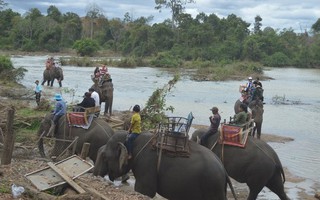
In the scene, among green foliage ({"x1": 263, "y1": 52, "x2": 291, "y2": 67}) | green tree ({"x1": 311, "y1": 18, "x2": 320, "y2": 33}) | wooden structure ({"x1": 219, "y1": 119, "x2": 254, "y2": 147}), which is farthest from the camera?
green tree ({"x1": 311, "y1": 18, "x2": 320, "y2": 33})

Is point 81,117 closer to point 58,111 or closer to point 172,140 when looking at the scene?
point 58,111

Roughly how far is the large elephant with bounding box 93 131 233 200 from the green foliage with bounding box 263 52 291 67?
73315 millimetres

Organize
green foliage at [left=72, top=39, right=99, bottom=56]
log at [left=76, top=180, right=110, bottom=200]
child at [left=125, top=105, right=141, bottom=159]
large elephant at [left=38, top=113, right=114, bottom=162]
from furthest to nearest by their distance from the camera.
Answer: green foliage at [left=72, top=39, right=99, bottom=56]
large elephant at [left=38, top=113, right=114, bottom=162]
child at [left=125, top=105, right=141, bottom=159]
log at [left=76, top=180, right=110, bottom=200]

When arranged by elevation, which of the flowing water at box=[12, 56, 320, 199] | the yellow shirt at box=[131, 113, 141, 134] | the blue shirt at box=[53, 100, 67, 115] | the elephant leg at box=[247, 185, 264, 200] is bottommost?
the flowing water at box=[12, 56, 320, 199]

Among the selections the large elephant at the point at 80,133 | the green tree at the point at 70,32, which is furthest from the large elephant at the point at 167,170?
the green tree at the point at 70,32

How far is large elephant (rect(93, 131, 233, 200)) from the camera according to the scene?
850cm

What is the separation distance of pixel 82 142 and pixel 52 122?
1148 mm

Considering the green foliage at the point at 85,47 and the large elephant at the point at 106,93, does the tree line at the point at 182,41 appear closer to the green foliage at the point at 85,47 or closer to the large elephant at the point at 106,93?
the green foliage at the point at 85,47

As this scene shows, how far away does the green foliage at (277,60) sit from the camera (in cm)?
8050

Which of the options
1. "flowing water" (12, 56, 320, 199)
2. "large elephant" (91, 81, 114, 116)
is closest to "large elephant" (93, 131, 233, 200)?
"flowing water" (12, 56, 320, 199)

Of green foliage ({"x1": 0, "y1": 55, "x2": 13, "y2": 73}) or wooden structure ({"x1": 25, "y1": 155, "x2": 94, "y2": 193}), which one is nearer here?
wooden structure ({"x1": 25, "y1": 155, "x2": 94, "y2": 193})

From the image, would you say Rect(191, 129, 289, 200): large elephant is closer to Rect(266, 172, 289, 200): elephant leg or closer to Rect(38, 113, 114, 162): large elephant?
Rect(266, 172, 289, 200): elephant leg

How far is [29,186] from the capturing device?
7.87 metres

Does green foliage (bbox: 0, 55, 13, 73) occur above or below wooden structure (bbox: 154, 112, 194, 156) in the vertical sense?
below
